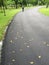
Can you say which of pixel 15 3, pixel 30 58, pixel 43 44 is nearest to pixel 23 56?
pixel 30 58

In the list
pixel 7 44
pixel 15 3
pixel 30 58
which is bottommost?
pixel 15 3

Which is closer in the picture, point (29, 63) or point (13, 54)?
point (29, 63)

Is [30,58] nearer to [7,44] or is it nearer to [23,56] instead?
[23,56]

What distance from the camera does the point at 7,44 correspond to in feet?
45.1

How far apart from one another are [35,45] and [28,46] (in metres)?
0.47

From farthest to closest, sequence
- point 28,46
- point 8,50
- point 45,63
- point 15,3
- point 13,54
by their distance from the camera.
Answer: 1. point 15,3
2. point 28,46
3. point 8,50
4. point 13,54
5. point 45,63

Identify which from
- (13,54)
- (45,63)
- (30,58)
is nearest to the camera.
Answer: (45,63)

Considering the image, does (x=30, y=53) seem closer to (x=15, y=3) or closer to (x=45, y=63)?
(x=45, y=63)

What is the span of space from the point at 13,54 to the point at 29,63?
5.55 ft

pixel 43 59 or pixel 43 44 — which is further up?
pixel 43 59

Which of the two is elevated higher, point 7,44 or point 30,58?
point 30,58

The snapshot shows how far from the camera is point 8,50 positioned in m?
12.1

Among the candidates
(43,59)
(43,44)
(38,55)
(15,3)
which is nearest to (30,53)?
(38,55)

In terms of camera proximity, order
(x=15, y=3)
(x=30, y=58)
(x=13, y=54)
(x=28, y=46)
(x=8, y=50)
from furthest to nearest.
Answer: (x=15, y=3) → (x=28, y=46) → (x=8, y=50) → (x=13, y=54) → (x=30, y=58)
